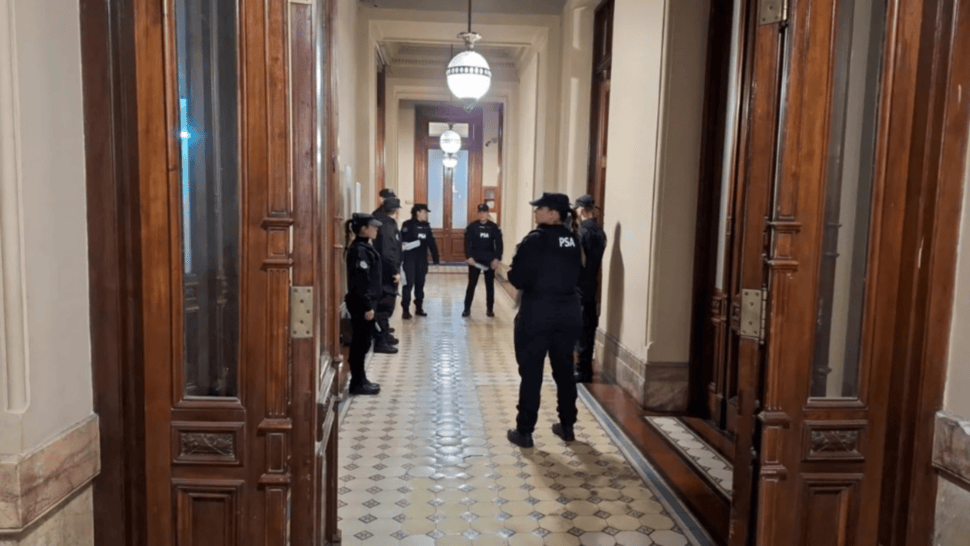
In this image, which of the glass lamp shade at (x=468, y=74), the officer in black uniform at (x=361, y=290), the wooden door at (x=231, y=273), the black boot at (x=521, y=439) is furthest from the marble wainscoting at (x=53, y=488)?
the glass lamp shade at (x=468, y=74)

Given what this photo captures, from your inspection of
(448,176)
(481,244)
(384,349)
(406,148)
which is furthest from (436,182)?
(384,349)

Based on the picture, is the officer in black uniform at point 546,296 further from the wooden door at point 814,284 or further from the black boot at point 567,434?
the wooden door at point 814,284

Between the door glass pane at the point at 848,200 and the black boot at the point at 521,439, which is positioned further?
the black boot at the point at 521,439

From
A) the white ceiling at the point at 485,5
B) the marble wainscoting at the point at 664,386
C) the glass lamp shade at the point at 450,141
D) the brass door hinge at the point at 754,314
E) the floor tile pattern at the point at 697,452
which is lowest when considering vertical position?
the floor tile pattern at the point at 697,452

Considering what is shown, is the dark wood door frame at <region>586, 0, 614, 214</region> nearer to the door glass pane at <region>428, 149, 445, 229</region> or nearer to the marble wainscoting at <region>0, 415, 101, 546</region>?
the marble wainscoting at <region>0, 415, 101, 546</region>

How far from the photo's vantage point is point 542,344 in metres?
4.02

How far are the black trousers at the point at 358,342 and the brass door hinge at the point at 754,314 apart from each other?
11.0 feet

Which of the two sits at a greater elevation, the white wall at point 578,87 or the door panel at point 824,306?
the white wall at point 578,87

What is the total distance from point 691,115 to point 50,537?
14.4ft

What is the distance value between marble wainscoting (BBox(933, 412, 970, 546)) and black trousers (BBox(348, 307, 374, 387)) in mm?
3828

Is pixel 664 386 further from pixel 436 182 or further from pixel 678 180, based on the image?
pixel 436 182

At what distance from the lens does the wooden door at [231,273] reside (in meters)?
1.92

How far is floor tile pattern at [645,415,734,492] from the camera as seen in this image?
146 inches

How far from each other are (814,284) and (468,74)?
5630mm
